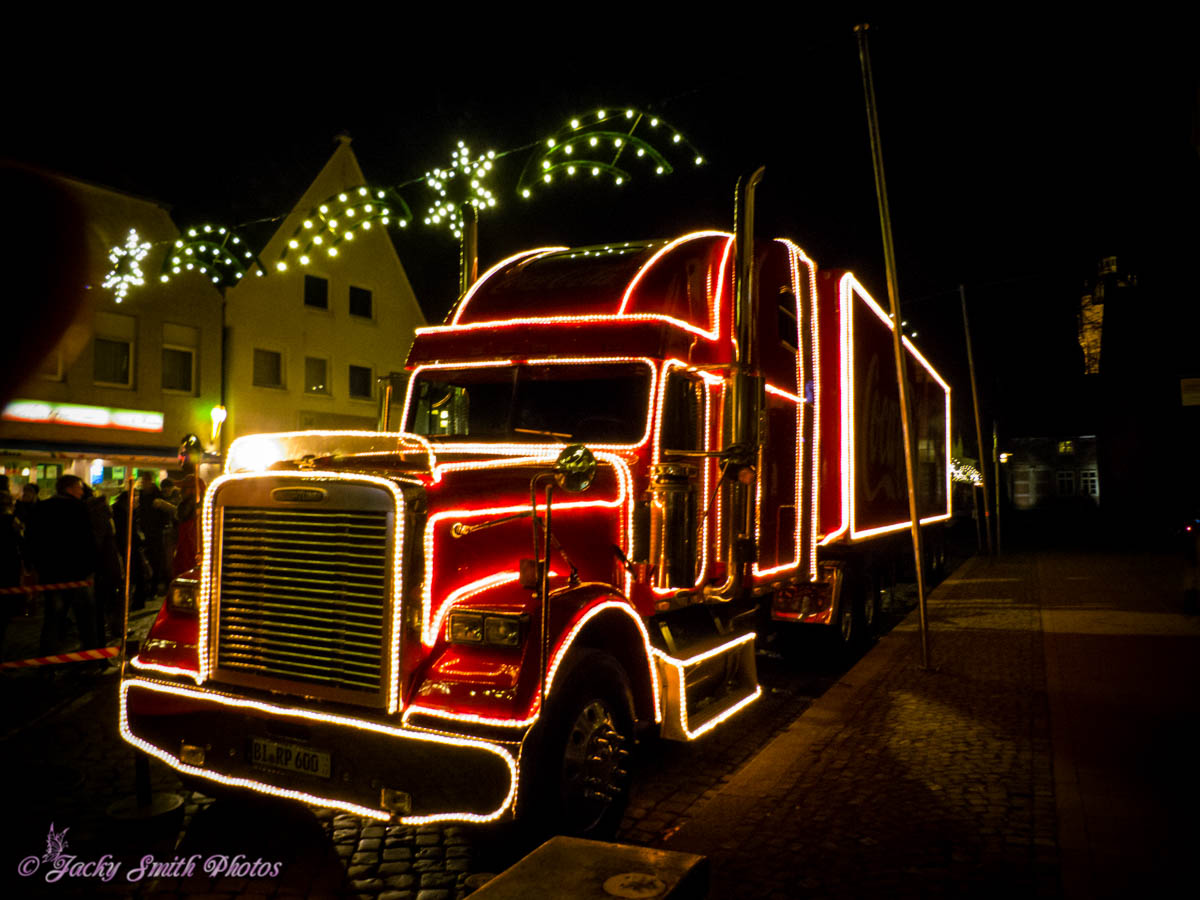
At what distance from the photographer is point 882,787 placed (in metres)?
5.62

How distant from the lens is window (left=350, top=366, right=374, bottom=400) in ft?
91.3

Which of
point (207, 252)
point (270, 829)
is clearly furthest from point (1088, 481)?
point (270, 829)

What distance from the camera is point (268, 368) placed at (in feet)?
82.4

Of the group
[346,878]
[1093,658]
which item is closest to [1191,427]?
[1093,658]

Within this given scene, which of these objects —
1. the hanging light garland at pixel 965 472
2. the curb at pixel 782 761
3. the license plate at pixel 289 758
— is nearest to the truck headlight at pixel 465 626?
the license plate at pixel 289 758

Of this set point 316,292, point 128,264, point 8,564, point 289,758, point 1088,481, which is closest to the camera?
point 289,758

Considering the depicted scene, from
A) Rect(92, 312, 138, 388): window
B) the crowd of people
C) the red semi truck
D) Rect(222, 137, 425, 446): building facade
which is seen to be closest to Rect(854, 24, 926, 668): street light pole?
the red semi truck

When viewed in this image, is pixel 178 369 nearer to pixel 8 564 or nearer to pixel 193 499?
pixel 8 564

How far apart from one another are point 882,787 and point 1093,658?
5.23 meters

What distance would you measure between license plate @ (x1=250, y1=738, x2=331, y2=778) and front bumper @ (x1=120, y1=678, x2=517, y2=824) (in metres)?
0.02

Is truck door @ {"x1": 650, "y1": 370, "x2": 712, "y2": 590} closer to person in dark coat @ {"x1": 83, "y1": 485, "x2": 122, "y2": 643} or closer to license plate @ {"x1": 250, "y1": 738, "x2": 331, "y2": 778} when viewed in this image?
license plate @ {"x1": 250, "y1": 738, "x2": 331, "y2": 778}

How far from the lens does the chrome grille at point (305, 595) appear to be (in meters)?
4.28

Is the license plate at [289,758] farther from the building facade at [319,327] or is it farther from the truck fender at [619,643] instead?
the building facade at [319,327]

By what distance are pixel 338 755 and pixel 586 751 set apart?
1.22 meters
